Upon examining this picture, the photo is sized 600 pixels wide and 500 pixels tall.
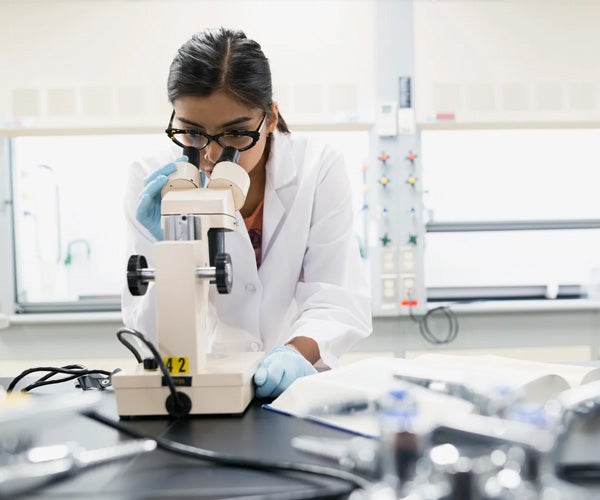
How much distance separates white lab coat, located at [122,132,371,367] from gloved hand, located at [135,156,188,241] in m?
0.20

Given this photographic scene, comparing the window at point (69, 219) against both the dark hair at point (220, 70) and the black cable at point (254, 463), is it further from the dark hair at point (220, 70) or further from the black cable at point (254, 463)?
the black cable at point (254, 463)

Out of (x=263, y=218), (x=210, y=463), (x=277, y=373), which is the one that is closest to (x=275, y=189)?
(x=263, y=218)

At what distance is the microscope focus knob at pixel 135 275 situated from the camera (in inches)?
33.2

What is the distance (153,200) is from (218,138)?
0.19 m

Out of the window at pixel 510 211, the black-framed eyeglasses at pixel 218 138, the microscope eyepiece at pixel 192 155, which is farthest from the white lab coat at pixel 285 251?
the window at pixel 510 211

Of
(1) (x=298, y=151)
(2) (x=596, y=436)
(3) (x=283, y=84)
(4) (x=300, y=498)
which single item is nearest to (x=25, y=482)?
(4) (x=300, y=498)

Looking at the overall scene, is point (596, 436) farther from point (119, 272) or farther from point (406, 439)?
point (119, 272)

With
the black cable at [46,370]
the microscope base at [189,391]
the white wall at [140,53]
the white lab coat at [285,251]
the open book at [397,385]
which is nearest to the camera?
the open book at [397,385]

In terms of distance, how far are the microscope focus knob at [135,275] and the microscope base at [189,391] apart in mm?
123

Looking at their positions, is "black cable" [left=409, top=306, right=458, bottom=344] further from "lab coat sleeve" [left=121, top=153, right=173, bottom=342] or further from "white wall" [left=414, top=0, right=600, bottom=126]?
"lab coat sleeve" [left=121, top=153, right=173, bottom=342]

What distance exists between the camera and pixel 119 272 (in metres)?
3.06

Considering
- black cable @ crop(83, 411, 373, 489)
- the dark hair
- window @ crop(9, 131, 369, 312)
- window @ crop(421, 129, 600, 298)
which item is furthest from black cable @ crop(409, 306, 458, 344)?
black cable @ crop(83, 411, 373, 489)

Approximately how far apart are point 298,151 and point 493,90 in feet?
5.49

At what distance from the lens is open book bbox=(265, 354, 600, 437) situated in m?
0.71
